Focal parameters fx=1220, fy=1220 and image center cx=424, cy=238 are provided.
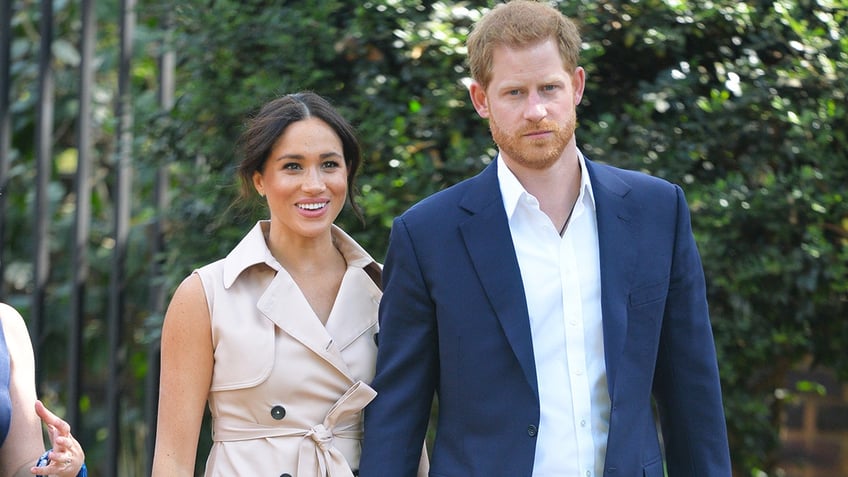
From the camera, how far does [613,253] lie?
9.45 feet

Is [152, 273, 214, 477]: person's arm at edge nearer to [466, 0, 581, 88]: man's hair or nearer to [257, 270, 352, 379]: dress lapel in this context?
[257, 270, 352, 379]: dress lapel

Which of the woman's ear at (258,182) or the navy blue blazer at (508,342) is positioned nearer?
the navy blue blazer at (508,342)

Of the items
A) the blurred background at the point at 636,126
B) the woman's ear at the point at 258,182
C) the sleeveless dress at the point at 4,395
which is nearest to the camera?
the sleeveless dress at the point at 4,395

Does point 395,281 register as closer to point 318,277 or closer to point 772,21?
point 318,277

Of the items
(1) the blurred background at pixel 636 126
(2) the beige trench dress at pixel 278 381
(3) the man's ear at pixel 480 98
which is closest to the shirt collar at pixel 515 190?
(3) the man's ear at pixel 480 98

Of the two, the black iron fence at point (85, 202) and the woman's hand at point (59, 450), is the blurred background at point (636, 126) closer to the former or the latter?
the black iron fence at point (85, 202)

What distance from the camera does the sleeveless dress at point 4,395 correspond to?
2908 mm

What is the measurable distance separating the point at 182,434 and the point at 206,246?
5.85 ft

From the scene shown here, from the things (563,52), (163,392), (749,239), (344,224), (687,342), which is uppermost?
(563,52)

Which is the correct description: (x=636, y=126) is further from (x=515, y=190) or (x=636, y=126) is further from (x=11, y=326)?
(x=11, y=326)

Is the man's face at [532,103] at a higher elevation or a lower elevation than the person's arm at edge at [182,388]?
higher

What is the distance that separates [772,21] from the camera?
4266 millimetres

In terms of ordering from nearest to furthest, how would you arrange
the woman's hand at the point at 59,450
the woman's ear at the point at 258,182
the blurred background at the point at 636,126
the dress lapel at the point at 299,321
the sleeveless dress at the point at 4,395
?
the woman's hand at the point at 59,450 < the sleeveless dress at the point at 4,395 < the dress lapel at the point at 299,321 < the woman's ear at the point at 258,182 < the blurred background at the point at 636,126

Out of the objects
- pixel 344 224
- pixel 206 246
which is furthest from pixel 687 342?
pixel 206 246
